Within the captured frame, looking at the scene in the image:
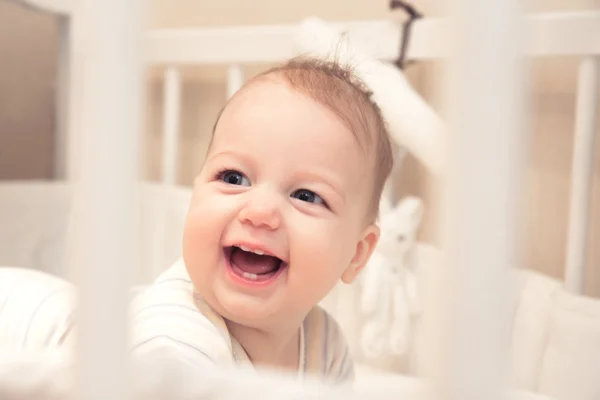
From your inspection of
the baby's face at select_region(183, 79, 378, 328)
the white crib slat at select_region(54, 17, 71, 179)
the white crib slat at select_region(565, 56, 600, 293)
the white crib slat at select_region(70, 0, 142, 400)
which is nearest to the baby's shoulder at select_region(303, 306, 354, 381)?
the baby's face at select_region(183, 79, 378, 328)

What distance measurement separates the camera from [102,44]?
327 mm

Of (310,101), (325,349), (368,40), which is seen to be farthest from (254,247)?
(368,40)

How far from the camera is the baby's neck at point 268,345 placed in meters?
0.63

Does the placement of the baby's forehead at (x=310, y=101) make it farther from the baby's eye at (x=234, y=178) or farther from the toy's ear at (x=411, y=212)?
the toy's ear at (x=411, y=212)

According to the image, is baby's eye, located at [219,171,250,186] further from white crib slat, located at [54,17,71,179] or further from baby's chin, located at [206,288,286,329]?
white crib slat, located at [54,17,71,179]

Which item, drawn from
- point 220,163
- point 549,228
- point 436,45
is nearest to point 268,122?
point 220,163

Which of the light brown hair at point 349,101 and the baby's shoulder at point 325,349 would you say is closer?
the light brown hair at point 349,101

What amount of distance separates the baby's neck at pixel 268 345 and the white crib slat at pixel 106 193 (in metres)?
0.28

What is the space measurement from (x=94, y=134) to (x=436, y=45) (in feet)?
2.32

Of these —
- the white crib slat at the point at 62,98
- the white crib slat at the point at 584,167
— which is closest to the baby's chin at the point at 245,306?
the white crib slat at the point at 584,167

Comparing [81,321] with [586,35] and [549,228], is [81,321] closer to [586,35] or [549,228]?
[586,35]

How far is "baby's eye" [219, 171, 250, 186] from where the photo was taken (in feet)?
1.90

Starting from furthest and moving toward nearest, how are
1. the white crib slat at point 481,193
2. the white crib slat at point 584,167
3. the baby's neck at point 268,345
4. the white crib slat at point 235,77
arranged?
the white crib slat at point 235,77 → the white crib slat at point 584,167 → the baby's neck at point 268,345 → the white crib slat at point 481,193

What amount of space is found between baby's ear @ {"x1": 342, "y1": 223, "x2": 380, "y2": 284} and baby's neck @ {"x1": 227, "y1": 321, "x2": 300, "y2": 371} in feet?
0.24
